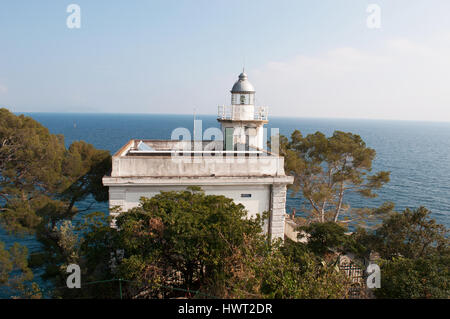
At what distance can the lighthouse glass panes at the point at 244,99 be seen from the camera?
20.7m

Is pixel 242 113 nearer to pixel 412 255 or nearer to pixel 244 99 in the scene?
pixel 244 99

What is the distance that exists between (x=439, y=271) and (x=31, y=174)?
1698 cm

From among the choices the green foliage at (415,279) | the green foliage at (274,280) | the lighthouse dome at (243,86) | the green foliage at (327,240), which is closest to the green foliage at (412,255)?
the green foliage at (415,279)

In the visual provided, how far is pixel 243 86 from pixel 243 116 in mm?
1985

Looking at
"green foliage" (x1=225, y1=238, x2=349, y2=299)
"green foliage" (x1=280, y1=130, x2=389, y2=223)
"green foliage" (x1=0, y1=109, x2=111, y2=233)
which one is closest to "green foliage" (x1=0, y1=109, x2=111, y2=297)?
"green foliage" (x1=0, y1=109, x2=111, y2=233)

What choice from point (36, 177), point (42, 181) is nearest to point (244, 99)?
point (42, 181)

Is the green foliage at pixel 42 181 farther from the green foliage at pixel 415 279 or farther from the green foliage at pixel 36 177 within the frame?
the green foliage at pixel 415 279

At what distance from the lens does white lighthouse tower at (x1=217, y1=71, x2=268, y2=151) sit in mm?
20453

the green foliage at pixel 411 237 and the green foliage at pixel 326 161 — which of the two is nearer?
the green foliage at pixel 411 237

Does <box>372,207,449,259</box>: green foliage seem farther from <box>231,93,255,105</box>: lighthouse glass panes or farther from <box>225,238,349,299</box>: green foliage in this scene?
<box>231,93,255,105</box>: lighthouse glass panes

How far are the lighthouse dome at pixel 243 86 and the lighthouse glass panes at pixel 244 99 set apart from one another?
0.79ft
